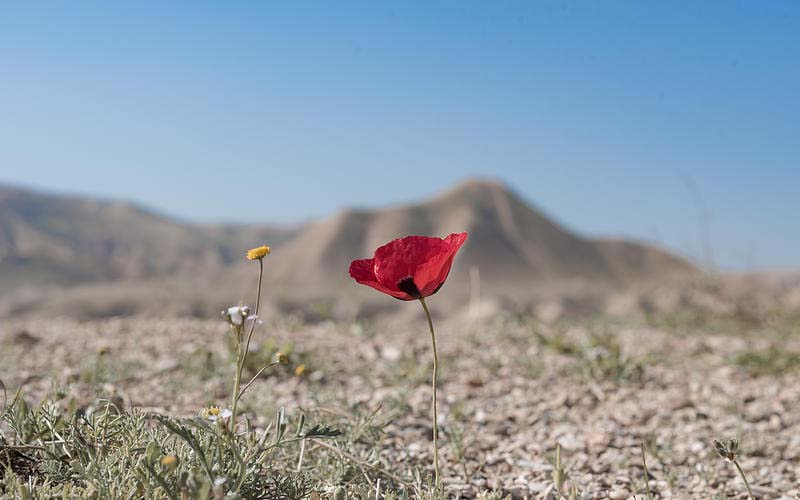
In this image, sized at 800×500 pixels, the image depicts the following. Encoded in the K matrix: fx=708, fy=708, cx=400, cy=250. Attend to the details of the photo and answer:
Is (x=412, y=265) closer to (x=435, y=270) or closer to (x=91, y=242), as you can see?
(x=435, y=270)

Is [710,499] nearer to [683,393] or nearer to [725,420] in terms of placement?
[725,420]

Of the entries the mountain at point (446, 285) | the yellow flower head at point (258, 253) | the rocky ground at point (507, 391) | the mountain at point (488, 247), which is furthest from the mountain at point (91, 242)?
the yellow flower head at point (258, 253)

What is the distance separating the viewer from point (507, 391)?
3.98 metres

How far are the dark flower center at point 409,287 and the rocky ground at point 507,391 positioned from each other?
0.66m

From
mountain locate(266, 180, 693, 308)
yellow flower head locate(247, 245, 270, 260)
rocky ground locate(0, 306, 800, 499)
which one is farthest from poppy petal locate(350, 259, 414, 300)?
mountain locate(266, 180, 693, 308)

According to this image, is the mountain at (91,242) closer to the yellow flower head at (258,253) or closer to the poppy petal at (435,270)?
the yellow flower head at (258,253)

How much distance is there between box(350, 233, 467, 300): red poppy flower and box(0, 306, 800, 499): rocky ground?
666mm

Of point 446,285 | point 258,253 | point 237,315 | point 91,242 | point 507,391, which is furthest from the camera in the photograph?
point 91,242

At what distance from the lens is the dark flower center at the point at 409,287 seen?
180cm

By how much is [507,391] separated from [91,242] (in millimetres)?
33186

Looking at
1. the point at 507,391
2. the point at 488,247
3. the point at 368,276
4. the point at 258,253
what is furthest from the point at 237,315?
the point at 488,247

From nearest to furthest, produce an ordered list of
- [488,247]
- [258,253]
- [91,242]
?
[258,253]
[488,247]
[91,242]

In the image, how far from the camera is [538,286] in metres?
13.3

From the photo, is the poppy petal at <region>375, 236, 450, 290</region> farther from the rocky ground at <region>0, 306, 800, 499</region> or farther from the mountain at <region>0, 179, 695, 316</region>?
the mountain at <region>0, 179, 695, 316</region>
